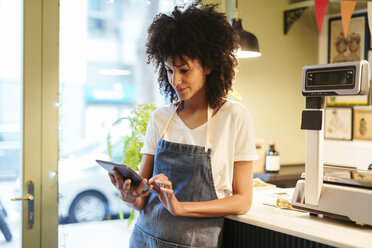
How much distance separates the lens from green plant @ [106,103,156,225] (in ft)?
7.34

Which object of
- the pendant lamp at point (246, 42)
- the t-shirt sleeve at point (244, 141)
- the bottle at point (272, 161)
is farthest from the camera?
the bottle at point (272, 161)

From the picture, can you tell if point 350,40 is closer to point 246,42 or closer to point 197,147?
point 246,42

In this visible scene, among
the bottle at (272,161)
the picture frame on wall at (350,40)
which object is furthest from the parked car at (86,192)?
the picture frame on wall at (350,40)

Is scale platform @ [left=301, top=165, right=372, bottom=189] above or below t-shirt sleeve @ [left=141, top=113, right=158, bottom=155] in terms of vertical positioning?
below

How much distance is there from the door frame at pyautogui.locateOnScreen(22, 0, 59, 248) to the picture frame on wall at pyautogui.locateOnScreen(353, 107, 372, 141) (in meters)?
2.79

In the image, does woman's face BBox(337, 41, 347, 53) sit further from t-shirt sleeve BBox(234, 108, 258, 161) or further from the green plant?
t-shirt sleeve BBox(234, 108, 258, 161)

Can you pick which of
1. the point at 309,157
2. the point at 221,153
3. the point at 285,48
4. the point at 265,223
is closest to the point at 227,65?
the point at 221,153

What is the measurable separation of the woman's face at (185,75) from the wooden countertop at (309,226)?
0.50m

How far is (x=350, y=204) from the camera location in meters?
1.37

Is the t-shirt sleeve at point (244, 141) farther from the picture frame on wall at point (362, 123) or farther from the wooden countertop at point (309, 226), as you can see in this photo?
the picture frame on wall at point (362, 123)

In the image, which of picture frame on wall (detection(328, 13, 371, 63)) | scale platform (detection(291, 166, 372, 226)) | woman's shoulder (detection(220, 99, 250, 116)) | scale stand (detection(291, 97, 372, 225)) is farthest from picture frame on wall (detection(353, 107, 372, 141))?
woman's shoulder (detection(220, 99, 250, 116))

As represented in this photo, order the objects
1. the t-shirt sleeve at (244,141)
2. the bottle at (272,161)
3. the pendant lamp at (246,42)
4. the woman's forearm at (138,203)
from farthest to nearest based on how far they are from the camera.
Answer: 1. the bottle at (272,161)
2. the pendant lamp at (246,42)
3. the woman's forearm at (138,203)
4. the t-shirt sleeve at (244,141)

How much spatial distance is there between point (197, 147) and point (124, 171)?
287 mm

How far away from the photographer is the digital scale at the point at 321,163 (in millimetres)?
1342
